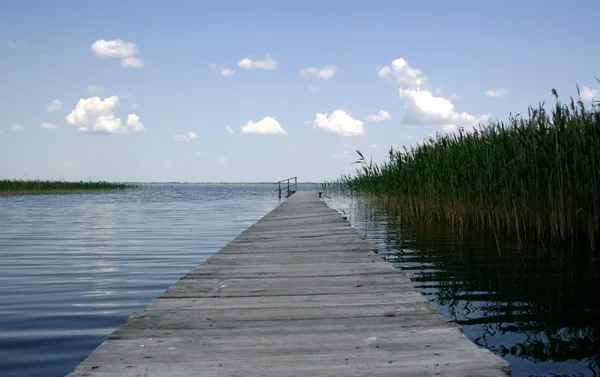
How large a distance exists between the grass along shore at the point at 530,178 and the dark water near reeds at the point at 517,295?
37cm

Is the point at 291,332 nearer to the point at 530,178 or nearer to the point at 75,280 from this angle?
the point at 75,280

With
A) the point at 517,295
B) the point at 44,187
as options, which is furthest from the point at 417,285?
the point at 44,187

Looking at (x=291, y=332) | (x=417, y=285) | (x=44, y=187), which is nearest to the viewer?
(x=291, y=332)

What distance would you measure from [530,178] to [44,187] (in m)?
35.5

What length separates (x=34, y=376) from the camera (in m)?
2.93

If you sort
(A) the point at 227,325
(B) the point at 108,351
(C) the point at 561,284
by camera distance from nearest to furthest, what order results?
1. (B) the point at 108,351
2. (A) the point at 227,325
3. (C) the point at 561,284

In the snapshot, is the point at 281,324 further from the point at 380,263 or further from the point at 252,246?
the point at 252,246

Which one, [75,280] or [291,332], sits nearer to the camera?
[291,332]

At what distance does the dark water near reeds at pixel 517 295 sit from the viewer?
294cm

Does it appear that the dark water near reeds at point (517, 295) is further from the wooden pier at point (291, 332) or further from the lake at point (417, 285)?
the wooden pier at point (291, 332)

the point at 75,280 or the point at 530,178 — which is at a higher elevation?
the point at 530,178

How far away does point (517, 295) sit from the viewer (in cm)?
436

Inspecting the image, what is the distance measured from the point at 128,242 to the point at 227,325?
768cm

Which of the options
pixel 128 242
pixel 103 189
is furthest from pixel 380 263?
pixel 103 189
